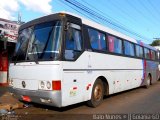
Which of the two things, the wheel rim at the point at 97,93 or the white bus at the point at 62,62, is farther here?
the wheel rim at the point at 97,93

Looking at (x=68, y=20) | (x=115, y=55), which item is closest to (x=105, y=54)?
(x=115, y=55)

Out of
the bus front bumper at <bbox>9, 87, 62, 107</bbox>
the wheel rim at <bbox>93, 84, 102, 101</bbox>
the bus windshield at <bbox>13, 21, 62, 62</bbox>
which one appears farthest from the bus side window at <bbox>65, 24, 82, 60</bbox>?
the wheel rim at <bbox>93, 84, 102, 101</bbox>

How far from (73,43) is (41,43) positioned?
1006 mm

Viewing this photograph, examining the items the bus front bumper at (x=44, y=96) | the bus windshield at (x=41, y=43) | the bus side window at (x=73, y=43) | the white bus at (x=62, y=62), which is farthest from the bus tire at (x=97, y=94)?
the bus windshield at (x=41, y=43)

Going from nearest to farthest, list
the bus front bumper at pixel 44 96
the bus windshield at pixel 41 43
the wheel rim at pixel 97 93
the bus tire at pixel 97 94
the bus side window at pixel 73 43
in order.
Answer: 1. the bus front bumper at pixel 44 96
2. the bus windshield at pixel 41 43
3. the bus side window at pixel 73 43
4. the bus tire at pixel 97 94
5. the wheel rim at pixel 97 93

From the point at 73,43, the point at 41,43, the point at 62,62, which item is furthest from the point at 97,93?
the point at 41,43

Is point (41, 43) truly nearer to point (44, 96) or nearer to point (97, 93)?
point (44, 96)

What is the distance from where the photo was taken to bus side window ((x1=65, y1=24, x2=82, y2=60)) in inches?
310

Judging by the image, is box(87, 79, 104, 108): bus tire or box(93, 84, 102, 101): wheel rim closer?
box(87, 79, 104, 108): bus tire

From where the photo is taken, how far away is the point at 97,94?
9625mm

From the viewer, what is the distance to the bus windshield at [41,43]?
7.67 metres

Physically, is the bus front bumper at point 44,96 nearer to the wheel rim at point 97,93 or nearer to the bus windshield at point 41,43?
the bus windshield at point 41,43

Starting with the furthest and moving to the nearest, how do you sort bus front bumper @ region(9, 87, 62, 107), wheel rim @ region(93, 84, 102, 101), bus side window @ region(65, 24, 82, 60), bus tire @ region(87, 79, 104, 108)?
wheel rim @ region(93, 84, 102, 101) → bus tire @ region(87, 79, 104, 108) → bus side window @ region(65, 24, 82, 60) → bus front bumper @ region(9, 87, 62, 107)

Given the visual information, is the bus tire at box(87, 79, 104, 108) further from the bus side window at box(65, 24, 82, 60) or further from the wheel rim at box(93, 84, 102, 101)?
the bus side window at box(65, 24, 82, 60)
